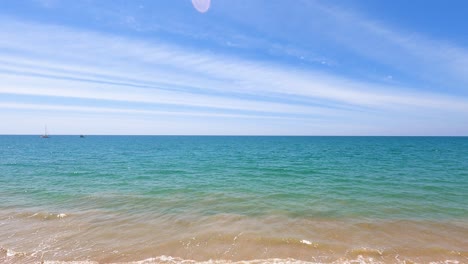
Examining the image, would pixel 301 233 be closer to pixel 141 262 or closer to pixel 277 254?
pixel 277 254

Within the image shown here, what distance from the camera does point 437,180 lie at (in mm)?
21578

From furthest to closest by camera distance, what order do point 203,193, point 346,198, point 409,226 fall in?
point 203,193 < point 346,198 < point 409,226

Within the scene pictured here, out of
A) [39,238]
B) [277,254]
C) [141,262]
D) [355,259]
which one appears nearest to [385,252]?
[355,259]

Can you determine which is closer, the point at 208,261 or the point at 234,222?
the point at 208,261

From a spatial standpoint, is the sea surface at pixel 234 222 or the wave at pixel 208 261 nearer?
the wave at pixel 208 261

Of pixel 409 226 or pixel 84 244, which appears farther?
pixel 409 226

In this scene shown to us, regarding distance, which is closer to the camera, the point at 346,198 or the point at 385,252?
the point at 385,252

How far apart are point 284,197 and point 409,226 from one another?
6.92 m

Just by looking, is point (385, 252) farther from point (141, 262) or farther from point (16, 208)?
point (16, 208)

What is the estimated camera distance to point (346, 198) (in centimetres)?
1569

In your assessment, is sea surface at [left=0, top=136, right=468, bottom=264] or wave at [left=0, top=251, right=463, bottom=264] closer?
wave at [left=0, top=251, right=463, bottom=264]

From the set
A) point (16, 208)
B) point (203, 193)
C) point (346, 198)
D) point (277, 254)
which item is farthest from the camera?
point (203, 193)

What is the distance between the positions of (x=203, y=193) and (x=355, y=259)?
1107cm

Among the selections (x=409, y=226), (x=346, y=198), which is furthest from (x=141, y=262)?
(x=346, y=198)
